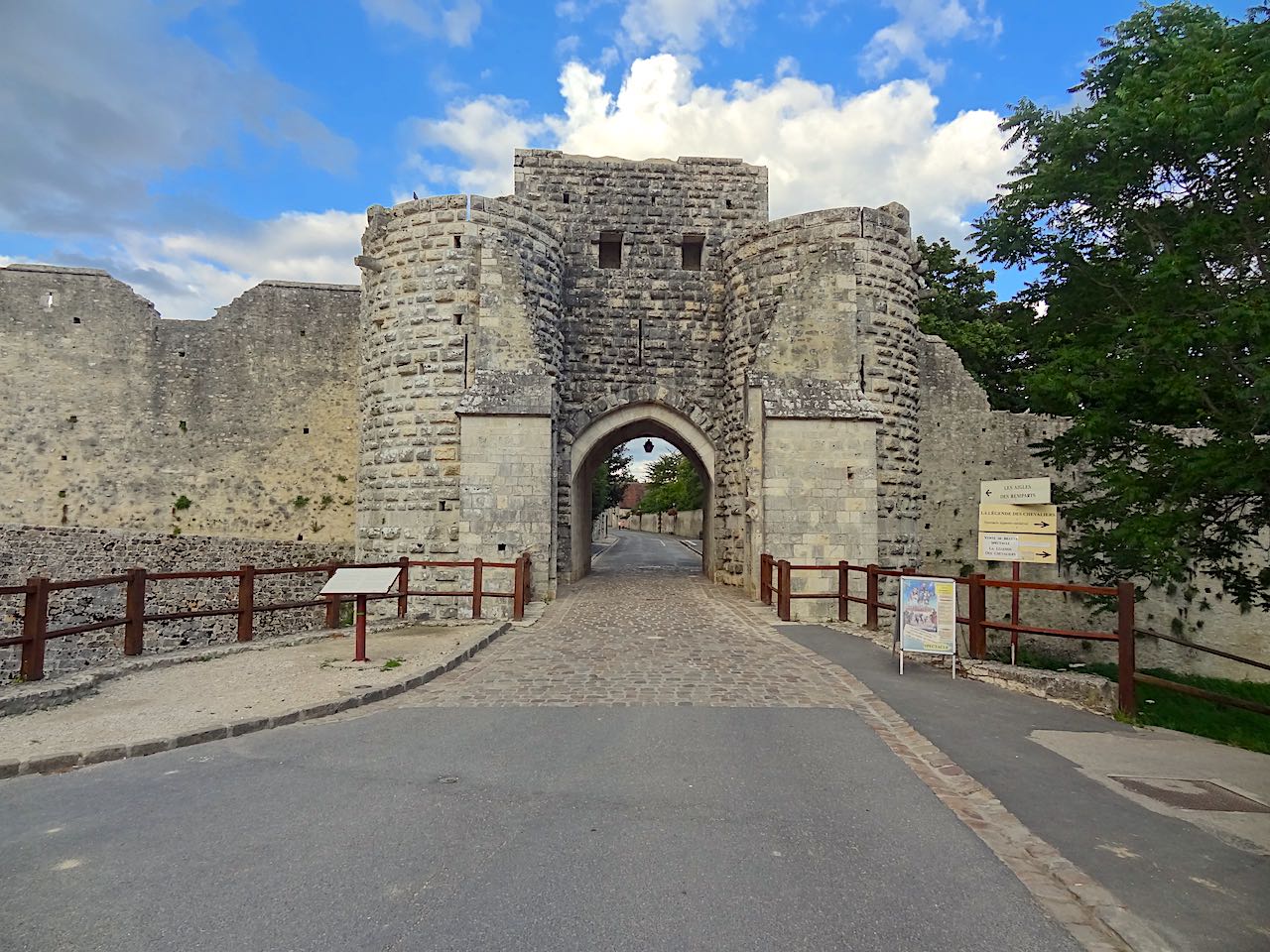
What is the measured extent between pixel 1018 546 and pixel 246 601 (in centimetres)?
958

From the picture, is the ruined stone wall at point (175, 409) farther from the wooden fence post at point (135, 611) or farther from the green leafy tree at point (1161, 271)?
the green leafy tree at point (1161, 271)

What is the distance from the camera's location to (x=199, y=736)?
5.43 m

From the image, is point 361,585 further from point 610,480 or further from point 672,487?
point 672,487

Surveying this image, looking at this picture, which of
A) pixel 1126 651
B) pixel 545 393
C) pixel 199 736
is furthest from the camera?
pixel 545 393

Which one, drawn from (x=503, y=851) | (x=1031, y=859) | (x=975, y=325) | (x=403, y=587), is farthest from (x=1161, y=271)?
(x=975, y=325)

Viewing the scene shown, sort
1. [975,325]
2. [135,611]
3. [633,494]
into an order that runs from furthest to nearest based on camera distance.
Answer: [633,494] < [975,325] < [135,611]

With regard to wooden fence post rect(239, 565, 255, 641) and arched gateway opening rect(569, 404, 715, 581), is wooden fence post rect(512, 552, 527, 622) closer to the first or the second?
wooden fence post rect(239, 565, 255, 641)

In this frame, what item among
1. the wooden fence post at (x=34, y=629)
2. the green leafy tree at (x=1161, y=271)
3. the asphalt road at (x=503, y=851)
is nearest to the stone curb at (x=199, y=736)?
the asphalt road at (x=503, y=851)

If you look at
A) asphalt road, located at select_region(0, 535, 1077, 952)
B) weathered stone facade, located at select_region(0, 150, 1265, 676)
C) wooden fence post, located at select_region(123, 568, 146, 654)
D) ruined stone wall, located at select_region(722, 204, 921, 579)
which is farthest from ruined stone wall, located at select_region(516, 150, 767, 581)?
asphalt road, located at select_region(0, 535, 1077, 952)

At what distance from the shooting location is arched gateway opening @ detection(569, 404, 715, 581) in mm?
16266

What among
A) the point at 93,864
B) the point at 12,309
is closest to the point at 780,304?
the point at 93,864

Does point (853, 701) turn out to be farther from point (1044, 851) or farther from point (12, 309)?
point (12, 309)

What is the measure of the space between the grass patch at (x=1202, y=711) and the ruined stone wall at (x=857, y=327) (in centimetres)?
366

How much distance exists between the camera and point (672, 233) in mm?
16594
